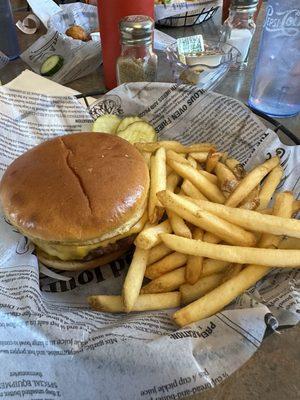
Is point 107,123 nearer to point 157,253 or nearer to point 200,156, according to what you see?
point 200,156

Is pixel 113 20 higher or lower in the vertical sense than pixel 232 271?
higher

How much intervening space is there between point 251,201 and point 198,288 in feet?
1.19

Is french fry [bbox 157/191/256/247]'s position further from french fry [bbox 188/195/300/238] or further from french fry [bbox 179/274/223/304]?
french fry [bbox 179/274/223/304]

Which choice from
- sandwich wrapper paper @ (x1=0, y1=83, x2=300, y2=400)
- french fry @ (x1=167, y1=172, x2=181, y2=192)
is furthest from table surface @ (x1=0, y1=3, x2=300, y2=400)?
french fry @ (x1=167, y1=172, x2=181, y2=192)

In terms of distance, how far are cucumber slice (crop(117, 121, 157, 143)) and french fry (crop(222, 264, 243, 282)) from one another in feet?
2.67

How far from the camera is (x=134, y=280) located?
1.12m

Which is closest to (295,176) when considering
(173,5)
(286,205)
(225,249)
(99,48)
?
(286,205)

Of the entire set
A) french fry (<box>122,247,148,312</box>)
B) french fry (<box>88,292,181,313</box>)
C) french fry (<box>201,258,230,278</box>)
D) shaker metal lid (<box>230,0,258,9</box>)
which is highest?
shaker metal lid (<box>230,0,258,9</box>)

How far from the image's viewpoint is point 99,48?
2461 millimetres

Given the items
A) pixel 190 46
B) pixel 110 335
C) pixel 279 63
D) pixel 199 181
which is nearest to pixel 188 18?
pixel 190 46

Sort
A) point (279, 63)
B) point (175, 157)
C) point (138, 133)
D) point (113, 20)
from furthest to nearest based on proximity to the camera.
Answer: point (113, 20) → point (279, 63) → point (138, 133) → point (175, 157)

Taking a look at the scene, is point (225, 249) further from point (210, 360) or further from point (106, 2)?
point (106, 2)

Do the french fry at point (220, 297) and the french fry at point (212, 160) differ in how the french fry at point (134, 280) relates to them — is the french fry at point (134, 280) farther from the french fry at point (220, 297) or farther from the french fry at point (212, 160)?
the french fry at point (212, 160)

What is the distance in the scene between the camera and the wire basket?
290 centimetres
